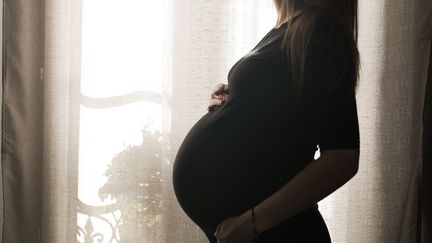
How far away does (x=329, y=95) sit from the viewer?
818 mm

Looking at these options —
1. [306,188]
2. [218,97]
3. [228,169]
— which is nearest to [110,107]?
[218,97]

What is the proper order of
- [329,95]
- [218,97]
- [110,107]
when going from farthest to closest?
[110,107] < [218,97] < [329,95]

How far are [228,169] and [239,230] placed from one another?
0.37ft

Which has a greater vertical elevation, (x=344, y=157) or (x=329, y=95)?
(x=329, y=95)

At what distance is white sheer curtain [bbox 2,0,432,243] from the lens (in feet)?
5.06

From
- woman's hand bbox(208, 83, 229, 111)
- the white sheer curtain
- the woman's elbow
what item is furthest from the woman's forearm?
the white sheer curtain

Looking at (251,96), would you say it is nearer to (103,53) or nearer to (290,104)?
(290,104)

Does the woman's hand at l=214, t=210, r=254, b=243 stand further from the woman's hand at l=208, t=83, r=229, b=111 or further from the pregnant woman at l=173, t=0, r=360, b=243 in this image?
the woman's hand at l=208, t=83, r=229, b=111

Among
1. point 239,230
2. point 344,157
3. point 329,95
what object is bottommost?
point 239,230

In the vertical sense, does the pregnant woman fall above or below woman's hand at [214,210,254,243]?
above

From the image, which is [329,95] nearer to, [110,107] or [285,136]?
[285,136]

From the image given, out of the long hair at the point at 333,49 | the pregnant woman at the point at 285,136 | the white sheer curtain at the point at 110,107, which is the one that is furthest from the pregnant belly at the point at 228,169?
the white sheer curtain at the point at 110,107

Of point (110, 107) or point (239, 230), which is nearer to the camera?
point (239, 230)

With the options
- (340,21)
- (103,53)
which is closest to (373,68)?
(340,21)
